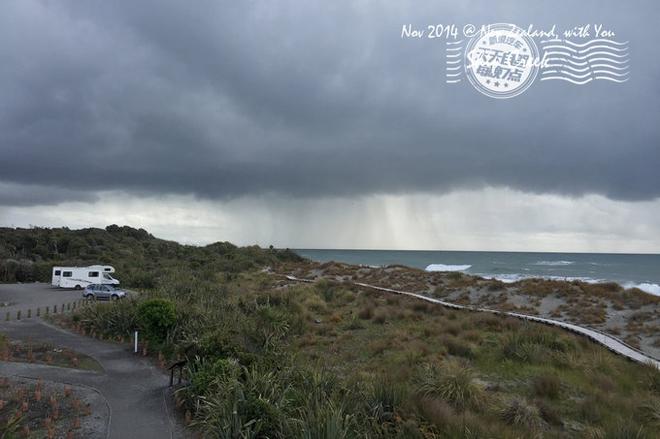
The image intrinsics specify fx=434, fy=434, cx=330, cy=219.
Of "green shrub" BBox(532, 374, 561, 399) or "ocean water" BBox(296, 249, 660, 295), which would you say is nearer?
"green shrub" BBox(532, 374, 561, 399)

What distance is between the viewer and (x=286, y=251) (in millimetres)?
73062

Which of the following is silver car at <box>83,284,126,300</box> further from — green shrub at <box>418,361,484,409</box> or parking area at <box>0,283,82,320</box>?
green shrub at <box>418,361,484,409</box>

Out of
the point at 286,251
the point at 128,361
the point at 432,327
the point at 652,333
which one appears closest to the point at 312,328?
the point at 432,327

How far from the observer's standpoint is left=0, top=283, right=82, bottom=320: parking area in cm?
2503

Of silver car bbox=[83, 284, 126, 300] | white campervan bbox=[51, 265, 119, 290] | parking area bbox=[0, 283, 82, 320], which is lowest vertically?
parking area bbox=[0, 283, 82, 320]

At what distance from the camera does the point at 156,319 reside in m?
16.5

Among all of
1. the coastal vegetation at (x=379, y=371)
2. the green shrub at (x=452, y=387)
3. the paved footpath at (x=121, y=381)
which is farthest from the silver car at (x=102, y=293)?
the green shrub at (x=452, y=387)

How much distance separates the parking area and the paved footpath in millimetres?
7833

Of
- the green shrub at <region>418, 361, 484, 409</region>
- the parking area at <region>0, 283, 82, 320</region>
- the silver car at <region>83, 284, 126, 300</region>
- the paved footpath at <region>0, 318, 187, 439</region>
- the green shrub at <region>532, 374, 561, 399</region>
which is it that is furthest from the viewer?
the silver car at <region>83, 284, 126, 300</region>

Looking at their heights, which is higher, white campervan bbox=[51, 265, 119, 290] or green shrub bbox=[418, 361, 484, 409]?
white campervan bbox=[51, 265, 119, 290]

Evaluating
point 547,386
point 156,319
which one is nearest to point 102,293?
point 156,319

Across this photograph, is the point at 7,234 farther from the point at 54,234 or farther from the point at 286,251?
the point at 286,251

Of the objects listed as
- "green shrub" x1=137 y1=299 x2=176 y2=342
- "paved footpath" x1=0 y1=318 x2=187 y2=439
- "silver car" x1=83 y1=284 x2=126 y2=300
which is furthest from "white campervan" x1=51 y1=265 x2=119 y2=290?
"green shrub" x1=137 y1=299 x2=176 y2=342

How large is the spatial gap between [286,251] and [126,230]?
41.8 meters
